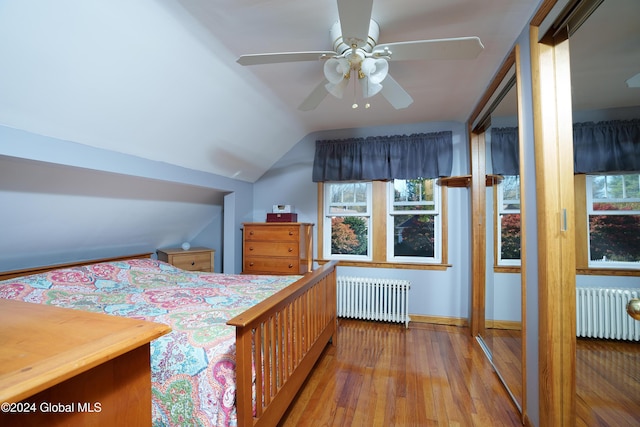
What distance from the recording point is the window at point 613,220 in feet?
3.67

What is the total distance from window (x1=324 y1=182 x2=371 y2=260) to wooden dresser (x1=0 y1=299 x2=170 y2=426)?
10.1 feet

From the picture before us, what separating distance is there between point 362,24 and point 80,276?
279 centimetres

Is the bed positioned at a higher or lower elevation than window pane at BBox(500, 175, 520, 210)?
lower

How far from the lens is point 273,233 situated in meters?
3.40

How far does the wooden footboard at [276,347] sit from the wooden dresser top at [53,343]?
503 mm

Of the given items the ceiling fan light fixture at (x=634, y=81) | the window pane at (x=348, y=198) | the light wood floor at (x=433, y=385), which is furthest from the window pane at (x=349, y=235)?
the ceiling fan light fixture at (x=634, y=81)

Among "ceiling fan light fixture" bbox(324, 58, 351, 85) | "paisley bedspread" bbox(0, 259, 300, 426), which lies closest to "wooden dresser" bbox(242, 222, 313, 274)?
"paisley bedspread" bbox(0, 259, 300, 426)

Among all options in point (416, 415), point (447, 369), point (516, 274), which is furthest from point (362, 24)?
point (447, 369)

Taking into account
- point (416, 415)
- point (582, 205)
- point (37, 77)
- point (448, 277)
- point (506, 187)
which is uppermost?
point (37, 77)

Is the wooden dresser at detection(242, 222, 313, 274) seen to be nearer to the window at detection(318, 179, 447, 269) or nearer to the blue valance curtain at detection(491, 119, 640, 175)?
the window at detection(318, 179, 447, 269)

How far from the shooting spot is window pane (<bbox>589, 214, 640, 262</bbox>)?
1.12 metres

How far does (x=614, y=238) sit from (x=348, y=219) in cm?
267

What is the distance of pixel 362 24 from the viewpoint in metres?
1.17

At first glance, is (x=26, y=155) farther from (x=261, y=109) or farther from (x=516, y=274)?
(x=516, y=274)
